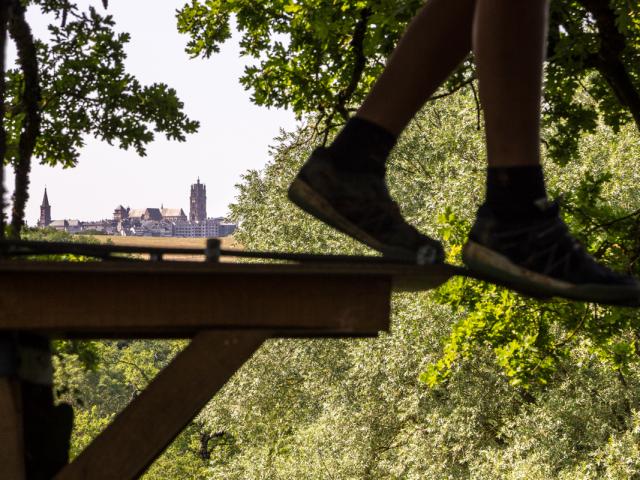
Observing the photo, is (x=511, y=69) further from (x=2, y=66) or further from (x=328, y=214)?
(x=2, y=66)

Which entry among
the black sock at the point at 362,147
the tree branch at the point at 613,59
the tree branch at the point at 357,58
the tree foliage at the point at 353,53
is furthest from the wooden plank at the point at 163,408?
the tree branch at the point at 357,58

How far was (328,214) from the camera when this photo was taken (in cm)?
250

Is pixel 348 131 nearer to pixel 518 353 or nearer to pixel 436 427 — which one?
pixel 518 353

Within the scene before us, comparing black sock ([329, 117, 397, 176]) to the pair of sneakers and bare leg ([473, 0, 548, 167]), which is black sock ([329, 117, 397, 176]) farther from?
bare leg ([473, 0, 548, 167])

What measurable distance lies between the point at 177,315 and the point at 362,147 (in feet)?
1.97

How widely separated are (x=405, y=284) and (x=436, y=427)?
55.5 feet

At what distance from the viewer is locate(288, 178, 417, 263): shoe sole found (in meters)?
2.44

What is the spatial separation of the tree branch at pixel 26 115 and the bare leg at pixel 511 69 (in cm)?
180

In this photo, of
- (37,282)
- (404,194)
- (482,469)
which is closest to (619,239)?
(37,282)

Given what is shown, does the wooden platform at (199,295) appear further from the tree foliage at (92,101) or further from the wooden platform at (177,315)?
the tree foliage at (92,101)

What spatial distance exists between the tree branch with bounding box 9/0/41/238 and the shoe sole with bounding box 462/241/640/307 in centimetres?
181

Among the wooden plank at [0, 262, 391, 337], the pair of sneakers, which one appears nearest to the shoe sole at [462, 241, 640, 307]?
the pair of sneakers

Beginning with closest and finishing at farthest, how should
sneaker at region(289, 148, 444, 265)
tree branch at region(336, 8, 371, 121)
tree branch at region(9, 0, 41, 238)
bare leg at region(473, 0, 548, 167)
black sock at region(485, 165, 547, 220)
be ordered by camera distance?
1. bare leg at region(473, 0, 548, 167)
2. black sock at region(485, 165, 547, 220)
3. sneaker at region(289, 148, 444, 265)
4. tree branch at region(9, 0, 41, 238)
5. tree branch at region(336, 8, 371, 121)

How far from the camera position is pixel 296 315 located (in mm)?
2336
